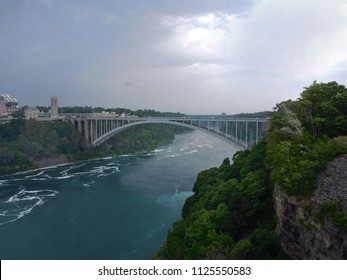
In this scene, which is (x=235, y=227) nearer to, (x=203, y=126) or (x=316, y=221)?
(x=316, y=221)

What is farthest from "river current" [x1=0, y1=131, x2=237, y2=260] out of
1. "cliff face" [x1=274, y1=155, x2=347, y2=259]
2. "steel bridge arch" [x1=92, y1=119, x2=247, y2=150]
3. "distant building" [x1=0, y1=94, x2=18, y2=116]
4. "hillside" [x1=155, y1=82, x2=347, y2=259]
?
"distant building" [x1=0, y1=94, x2=18, y2=116]

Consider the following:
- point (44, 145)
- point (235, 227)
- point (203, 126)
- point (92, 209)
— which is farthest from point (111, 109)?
point (235, 227)

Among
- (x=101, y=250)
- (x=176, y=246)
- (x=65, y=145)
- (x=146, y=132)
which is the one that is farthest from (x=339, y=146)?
(x=146, y=132)

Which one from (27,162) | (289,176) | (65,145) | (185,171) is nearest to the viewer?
(289,176)

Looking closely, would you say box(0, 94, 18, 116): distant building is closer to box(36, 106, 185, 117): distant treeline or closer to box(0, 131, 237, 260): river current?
box(36, 106, 185, 117): distant treeline

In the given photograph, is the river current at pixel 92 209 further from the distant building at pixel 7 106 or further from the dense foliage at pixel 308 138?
the distant building at pixel 7 106

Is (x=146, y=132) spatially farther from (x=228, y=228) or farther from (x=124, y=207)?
(x=228, y=228)
